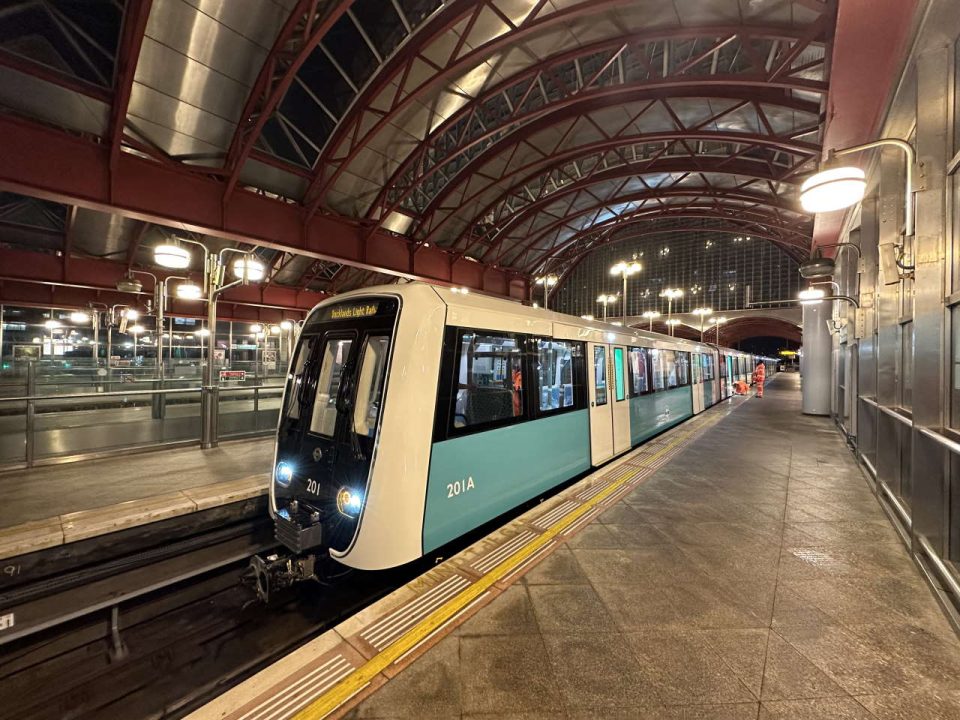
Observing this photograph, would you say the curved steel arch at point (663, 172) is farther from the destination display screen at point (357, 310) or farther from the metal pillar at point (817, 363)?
the destination display screen at point (357, 310)

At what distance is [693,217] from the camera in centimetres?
2281

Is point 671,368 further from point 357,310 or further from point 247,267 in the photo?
point 247,267

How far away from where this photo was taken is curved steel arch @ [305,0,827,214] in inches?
342

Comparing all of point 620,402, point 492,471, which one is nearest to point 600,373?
point 620,402

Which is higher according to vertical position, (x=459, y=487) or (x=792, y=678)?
(x=459, y=487)

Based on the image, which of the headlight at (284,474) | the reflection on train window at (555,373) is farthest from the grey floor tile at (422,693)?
the reflection on train window at (555,373)

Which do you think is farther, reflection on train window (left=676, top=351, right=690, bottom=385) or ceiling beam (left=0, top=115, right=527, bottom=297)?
reflection on train window (left=676, top=351, right=690, bottom=385)

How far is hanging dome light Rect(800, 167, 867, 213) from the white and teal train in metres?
2.85

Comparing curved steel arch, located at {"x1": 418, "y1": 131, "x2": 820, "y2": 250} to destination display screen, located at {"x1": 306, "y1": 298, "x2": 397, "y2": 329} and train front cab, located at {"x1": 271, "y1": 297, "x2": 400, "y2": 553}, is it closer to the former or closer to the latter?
destination display screen, located at {"x1": 306, "y1": 298, "x2": 397, "y2": 329}

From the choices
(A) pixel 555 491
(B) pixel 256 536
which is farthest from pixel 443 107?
(B) pixel 256 536

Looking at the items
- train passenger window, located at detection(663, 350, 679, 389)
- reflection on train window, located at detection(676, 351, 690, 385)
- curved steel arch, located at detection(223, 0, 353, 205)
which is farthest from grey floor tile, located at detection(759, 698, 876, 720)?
curved steel arch, located at detection(223, 0, 353, 205)

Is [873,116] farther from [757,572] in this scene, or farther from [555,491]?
[555,491]

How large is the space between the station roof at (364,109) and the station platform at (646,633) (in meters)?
5.00

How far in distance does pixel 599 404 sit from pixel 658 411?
373 cm
